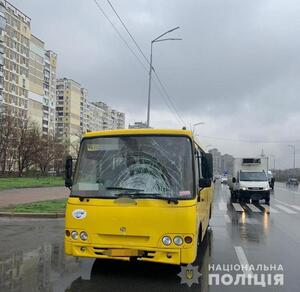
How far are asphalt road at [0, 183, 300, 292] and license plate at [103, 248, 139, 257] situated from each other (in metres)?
0.43

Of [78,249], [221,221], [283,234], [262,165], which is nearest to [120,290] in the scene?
[78,249]

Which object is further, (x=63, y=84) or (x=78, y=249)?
(x=63, y=84)

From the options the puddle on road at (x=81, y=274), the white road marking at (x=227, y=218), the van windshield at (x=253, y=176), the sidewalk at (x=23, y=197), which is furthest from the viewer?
the van windshield at (x=253, y=176)

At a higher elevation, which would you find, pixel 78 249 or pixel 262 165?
pixel 262 165

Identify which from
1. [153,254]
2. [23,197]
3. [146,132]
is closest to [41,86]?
[23,197]

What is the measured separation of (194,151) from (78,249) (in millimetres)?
2596

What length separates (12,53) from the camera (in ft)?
353

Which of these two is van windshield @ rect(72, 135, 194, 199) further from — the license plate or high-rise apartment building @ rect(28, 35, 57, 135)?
high-rise apartment building @ rect(28, 35, 57, 135)

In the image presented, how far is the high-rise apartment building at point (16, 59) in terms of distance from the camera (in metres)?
106

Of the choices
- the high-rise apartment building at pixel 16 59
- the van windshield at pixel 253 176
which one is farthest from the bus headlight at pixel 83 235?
the high-rise apartment building at pixel 16 59

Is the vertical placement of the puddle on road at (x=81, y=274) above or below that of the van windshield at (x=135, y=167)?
below

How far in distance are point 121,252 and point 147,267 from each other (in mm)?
1238

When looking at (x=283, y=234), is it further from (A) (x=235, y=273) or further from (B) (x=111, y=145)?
(B) (x=111, y=145)

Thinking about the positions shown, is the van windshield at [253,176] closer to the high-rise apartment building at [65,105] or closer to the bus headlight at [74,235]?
the bus headlight at [74,235]
